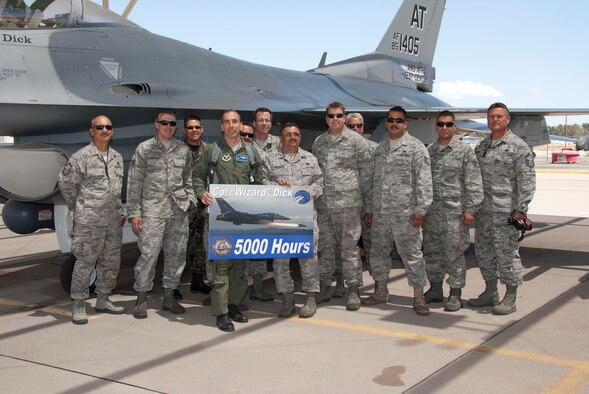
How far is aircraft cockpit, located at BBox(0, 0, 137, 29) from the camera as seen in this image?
6035 millimetres

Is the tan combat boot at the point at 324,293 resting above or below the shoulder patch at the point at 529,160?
below

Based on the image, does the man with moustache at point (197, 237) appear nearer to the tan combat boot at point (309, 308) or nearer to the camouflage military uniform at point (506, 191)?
the tan combat boot at point (309, 308)

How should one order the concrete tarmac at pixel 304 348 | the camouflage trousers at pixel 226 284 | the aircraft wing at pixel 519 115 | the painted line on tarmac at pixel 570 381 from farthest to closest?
the aircraft wing at pixel 519 115, the camouflage trousers at pixel 226 284, the concrete tarmac at pixel 304 348, the painted line on tarmac at pixel 570 381

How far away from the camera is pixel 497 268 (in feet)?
18.8

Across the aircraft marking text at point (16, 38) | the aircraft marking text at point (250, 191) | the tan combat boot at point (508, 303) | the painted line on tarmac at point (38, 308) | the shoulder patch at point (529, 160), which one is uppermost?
the aircraft marking text at point (16, 38)

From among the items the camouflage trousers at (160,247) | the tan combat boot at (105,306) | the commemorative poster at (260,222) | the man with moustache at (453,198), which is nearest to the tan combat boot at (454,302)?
the man with moustache at (453,198)

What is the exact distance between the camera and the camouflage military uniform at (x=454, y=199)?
553 cm

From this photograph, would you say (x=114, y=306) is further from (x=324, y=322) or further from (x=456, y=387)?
(x=456, y=387)

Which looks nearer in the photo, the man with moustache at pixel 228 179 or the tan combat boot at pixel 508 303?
the man with moustache at pixel 228 179

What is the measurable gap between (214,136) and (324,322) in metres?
3.27

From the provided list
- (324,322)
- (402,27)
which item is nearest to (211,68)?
(324,322)

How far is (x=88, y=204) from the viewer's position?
210 inches

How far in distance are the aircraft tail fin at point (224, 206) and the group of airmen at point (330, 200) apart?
0.59 feet

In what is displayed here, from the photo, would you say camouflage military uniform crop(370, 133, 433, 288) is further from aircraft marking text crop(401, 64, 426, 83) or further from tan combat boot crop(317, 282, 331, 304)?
aircraft marking text crop(401, 64, 426, 83)
